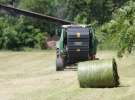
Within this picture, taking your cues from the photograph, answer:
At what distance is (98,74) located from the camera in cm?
1659

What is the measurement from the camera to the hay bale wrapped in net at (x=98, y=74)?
16.6 metres

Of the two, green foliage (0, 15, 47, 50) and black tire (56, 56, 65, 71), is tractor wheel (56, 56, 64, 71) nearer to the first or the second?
black tire (56, 56, 65, 71)

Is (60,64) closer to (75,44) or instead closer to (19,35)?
(75,44)

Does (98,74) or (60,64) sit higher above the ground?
(98,74)

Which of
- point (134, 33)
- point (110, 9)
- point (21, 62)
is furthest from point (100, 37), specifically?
point (134, 33)

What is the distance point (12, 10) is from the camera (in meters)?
17.7

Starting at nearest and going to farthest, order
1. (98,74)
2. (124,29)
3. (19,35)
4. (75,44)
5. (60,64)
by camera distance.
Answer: (124,29) → (98,74) → (60,64) → (75,44) → (19,35)

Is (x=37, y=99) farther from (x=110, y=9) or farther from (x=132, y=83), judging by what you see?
(x=110, y=9)

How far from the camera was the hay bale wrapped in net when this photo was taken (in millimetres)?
16594

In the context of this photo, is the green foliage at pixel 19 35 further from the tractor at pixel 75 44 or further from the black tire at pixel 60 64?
the black tire at pixel 60 64

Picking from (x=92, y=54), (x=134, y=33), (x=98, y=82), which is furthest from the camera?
(x=92, y=54)

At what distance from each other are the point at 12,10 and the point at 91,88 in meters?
3.64

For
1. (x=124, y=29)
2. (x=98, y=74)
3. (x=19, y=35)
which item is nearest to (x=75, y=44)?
(x=98, y=74)

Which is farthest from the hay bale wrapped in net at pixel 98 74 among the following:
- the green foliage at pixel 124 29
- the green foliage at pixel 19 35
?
the green foliage at pixel 19 35
